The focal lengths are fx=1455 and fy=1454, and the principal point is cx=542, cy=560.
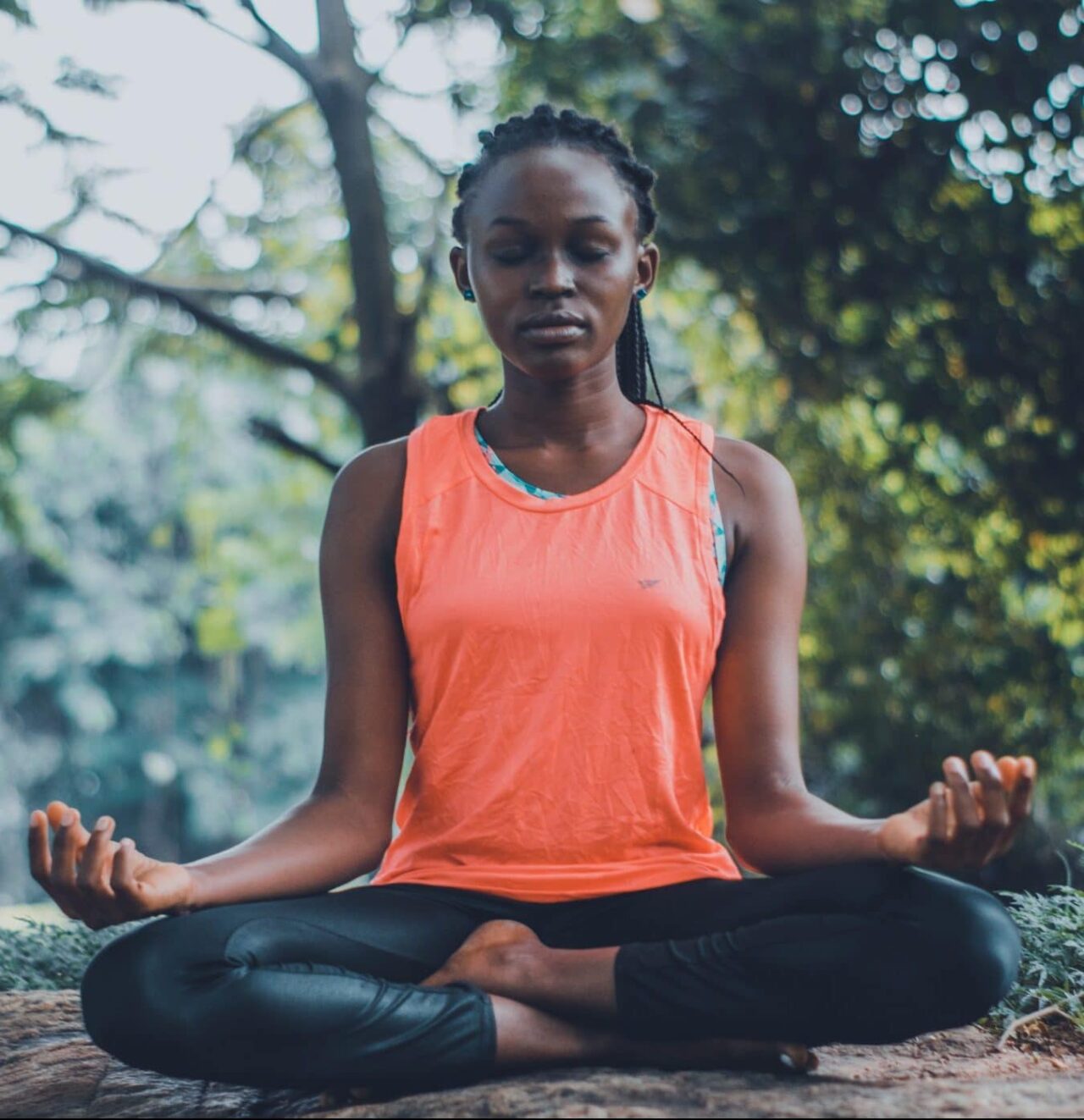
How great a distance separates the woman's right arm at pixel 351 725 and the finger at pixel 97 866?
0.17 metres

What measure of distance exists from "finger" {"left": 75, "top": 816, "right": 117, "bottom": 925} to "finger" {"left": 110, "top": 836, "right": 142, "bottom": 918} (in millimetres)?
10

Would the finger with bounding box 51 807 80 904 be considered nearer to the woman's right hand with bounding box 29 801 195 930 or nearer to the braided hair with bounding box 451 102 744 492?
the woman's right hand with bounding box 29 801 195 930

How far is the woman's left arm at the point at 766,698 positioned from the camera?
2232 millimetres

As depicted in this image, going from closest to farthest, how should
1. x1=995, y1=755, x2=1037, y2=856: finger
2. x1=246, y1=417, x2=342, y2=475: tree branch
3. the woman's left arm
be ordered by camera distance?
x1=995, y1=755, x2=1037, y2=856: finger < the woman's left arm < x1=246, y1=417, x2=342, y2=475: tree branch

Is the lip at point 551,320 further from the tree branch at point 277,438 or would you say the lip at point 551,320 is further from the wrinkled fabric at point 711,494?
the tree branch at point 277,438

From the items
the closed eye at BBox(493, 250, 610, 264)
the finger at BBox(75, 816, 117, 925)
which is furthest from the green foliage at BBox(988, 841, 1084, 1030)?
the finger at BBox(75, 816, 117, 925)

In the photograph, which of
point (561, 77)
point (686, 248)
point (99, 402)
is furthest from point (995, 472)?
point (99, 402)

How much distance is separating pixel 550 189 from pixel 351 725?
96 cm

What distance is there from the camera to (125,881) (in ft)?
6.36

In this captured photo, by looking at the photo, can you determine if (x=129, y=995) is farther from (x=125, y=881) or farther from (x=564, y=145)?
(x=564, y=145)

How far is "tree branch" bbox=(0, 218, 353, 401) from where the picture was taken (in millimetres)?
4672

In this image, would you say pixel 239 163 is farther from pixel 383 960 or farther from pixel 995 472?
pixel 383 960

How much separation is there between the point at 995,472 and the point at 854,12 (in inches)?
61.2

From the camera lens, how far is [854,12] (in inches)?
185
